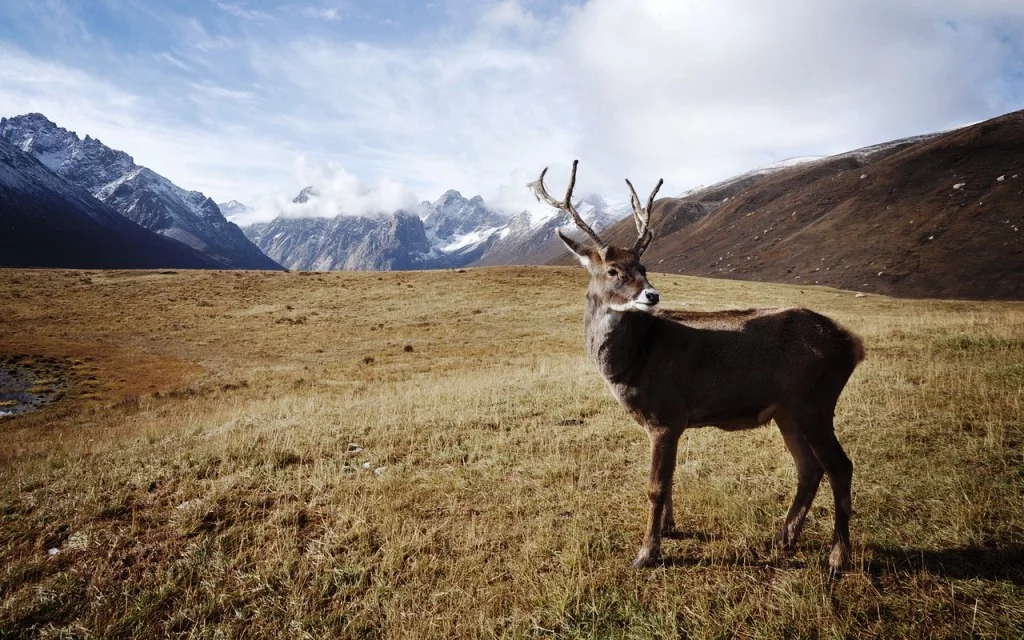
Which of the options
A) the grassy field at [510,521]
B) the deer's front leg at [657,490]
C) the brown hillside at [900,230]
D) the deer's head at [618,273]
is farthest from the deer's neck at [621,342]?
the brown hillside at [900,230]

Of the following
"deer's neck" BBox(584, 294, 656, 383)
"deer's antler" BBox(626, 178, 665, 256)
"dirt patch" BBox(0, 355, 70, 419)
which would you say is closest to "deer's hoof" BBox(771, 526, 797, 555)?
"deer's neck" BBox(584, 294, 656, 383)

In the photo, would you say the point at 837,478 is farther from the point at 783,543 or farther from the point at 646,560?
the point at 646,560

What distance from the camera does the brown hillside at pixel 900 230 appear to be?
60.0 m

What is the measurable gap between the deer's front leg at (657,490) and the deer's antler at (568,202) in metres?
2.55

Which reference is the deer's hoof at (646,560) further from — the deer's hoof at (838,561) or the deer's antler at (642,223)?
the deer's antler at (642,223)

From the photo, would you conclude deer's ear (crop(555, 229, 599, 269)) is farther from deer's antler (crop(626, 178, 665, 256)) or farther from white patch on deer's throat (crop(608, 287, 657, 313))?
white patch on deer's throat (crop(608, 287, 657, 313))

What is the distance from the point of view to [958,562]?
434 centimetres

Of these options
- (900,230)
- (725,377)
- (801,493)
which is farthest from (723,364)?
(900,230)

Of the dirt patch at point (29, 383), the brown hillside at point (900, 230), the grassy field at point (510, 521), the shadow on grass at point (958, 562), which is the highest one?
the brown hillside at point (900, 230)

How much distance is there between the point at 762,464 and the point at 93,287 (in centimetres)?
6000

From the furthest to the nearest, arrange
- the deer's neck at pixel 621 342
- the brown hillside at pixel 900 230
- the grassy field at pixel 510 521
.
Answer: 1. the brown hillside at pixel 900 230
2. the deer's neck at pixel 621 342
3. the grassy field at pixel 510 521

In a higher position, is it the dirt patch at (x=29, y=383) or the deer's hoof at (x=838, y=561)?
the deer's hoof at (x=838, y=561)

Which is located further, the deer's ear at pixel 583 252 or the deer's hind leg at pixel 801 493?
the deer's ear at pixel 583 252

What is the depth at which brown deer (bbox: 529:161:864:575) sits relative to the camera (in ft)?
15.5
